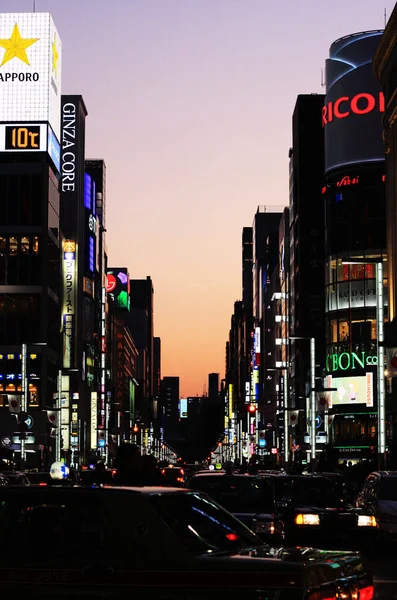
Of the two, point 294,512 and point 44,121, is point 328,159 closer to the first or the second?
point 44,121

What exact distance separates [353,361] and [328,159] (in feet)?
60.0

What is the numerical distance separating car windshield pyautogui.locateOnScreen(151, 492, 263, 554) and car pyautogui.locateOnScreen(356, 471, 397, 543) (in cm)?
1517

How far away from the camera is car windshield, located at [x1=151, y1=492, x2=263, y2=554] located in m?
9.12

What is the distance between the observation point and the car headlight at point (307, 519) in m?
22.4

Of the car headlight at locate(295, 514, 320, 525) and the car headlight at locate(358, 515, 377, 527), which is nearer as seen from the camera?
the car headlight at locate(295, 514, 320, 525)

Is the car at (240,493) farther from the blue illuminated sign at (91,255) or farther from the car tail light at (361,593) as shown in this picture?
the blue illuminated sign at (91,255)

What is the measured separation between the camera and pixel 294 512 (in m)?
22.7

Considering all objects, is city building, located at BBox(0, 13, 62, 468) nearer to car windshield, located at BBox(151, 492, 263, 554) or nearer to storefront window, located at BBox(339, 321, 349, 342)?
storefront window, located at BBox(339, 321, 349, 342)

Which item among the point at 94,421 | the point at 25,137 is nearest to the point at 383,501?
the point at 25,137

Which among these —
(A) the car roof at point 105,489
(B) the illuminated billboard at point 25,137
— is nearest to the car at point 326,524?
(A) the car roof at point 105,489

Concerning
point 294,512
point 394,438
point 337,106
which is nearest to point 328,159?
point 337,106

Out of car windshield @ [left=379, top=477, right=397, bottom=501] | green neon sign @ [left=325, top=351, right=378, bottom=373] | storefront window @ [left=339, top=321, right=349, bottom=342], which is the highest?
storefront window @ [left=339, top=321, right=349, bottom=342]

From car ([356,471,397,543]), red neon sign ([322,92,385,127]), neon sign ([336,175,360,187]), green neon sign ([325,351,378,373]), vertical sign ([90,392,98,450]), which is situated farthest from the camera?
vertical sign ([90,392,98,450])

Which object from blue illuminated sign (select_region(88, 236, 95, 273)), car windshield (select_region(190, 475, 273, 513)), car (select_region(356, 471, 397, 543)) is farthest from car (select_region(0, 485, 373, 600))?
blue illuminated sign (select_region(88, 236, 95, 273))
